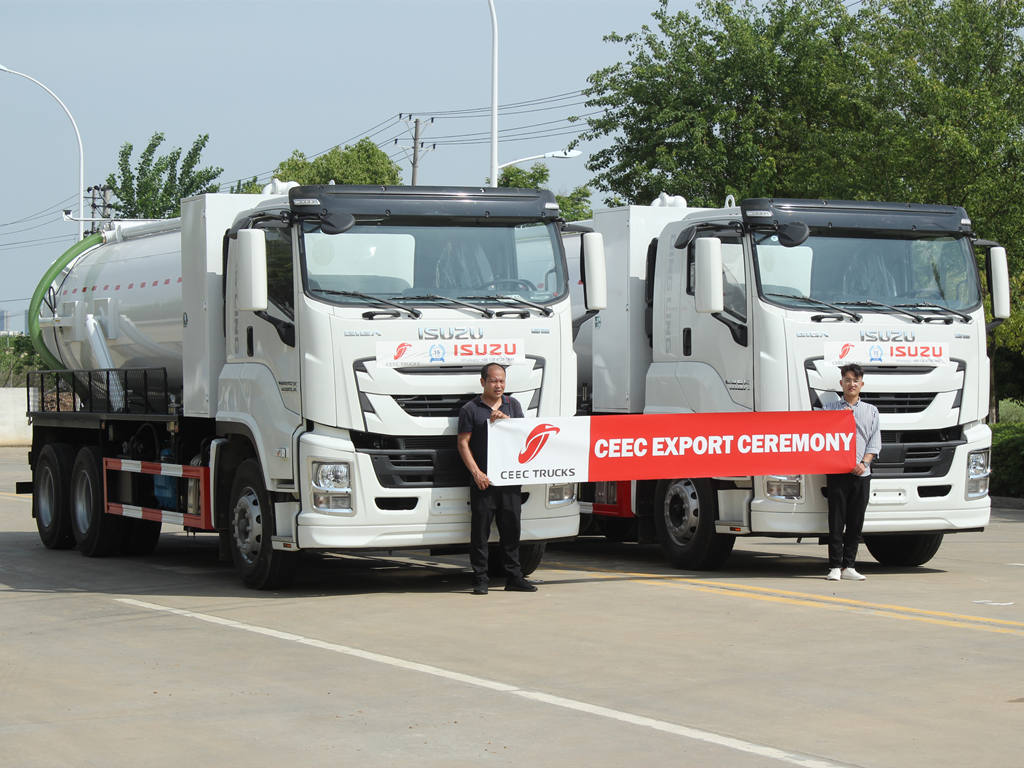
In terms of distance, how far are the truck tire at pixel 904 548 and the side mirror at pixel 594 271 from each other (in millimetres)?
3554

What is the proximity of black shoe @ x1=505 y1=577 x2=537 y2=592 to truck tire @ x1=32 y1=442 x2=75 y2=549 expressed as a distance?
6524 mm

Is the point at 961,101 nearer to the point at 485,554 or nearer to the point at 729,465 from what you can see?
the point at 729,465

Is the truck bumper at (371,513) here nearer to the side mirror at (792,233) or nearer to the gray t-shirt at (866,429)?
the gray t-shirt at (866,429)

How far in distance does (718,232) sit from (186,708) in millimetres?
7452

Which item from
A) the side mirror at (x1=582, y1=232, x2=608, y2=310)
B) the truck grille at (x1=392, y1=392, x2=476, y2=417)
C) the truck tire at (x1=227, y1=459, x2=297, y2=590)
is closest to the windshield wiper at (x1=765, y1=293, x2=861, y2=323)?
the side mirror at (x1=582, y1=232, x2=608, y2=310)

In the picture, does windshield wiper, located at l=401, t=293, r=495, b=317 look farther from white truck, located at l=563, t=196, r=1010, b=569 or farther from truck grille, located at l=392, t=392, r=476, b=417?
white truck, located at l=563, t=196, r=1010, b=569

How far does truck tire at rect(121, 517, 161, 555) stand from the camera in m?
16.9

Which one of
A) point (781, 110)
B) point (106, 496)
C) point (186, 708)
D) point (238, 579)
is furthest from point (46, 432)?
point (781, 110)

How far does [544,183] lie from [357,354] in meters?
37.5

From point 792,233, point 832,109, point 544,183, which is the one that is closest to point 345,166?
point 544,183

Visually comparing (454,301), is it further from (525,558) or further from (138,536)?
(138,536)

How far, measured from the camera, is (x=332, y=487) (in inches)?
489

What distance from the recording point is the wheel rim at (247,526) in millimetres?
13312

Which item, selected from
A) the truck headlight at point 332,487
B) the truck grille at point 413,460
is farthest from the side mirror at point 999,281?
the truck headlight at point 332,487
